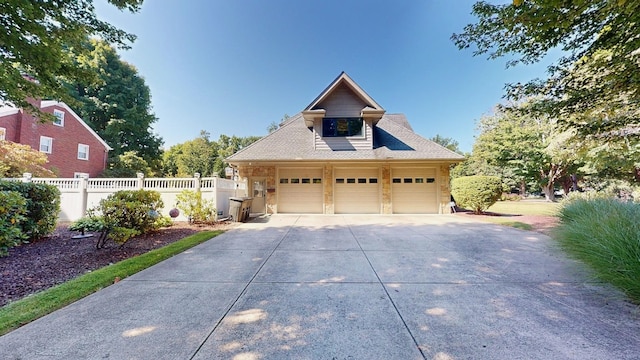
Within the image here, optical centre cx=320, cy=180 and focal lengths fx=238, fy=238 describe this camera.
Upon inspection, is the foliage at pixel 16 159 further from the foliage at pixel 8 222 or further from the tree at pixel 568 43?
the tree at pixel 568 43

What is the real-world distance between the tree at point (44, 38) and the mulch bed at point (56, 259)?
3.54 metres

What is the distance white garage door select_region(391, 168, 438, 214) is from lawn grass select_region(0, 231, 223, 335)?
10.2 metres

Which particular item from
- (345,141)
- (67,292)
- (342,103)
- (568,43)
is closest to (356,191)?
(345,141)

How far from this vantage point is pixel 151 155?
28.1 metres

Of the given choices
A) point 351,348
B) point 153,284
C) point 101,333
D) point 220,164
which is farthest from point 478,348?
point 220,164

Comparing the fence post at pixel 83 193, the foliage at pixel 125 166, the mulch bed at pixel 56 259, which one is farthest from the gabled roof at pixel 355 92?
the foliage at pixel 125 166

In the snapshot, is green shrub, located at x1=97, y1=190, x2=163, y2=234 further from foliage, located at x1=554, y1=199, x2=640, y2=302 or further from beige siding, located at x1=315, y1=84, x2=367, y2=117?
beige siding, located at x1=315, y1=84, x2=367, y2=117

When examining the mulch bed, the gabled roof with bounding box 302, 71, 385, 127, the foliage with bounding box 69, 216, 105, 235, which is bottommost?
the mulch bed

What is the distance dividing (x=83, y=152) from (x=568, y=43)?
2854 centimetres

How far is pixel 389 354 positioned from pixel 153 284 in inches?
134

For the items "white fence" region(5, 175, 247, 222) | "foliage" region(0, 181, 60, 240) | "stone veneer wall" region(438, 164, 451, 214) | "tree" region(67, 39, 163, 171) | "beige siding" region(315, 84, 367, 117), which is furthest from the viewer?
"tree" region(67, 39, 163, 171)

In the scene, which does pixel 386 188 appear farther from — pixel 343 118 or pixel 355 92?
pixel 355 92

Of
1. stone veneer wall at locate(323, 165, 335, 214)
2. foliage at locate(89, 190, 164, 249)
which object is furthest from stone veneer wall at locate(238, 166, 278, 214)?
foliage at locate(89, 190, 164, 249)

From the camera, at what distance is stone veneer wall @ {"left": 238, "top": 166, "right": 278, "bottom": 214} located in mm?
12195
